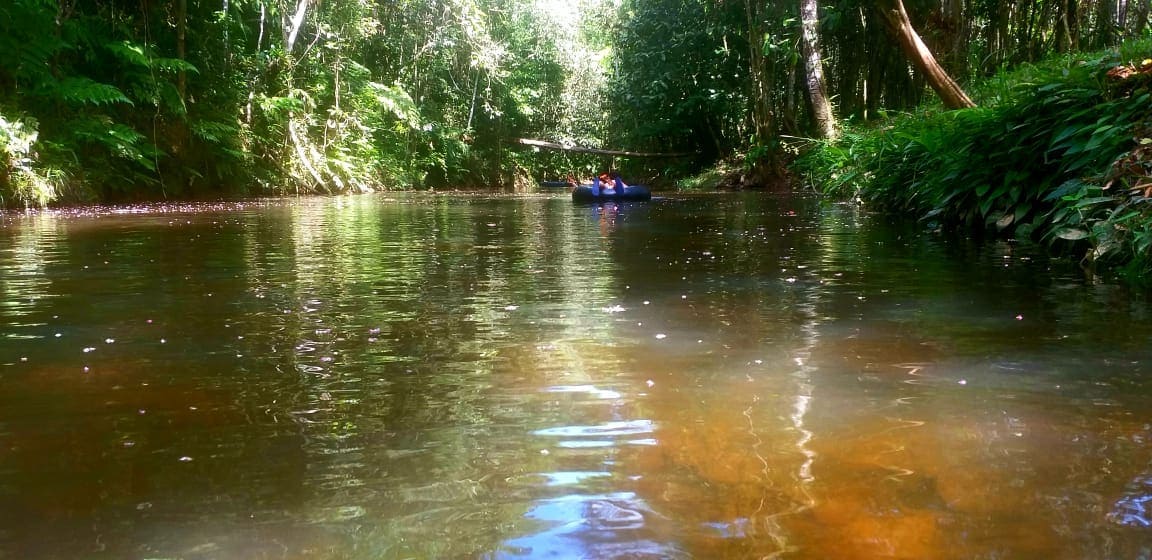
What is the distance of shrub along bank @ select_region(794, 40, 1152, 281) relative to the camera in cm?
545

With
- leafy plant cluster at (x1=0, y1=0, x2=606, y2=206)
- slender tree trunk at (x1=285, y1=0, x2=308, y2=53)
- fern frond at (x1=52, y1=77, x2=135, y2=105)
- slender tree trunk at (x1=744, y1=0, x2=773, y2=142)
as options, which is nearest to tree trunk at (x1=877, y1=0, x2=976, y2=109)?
slender tree trunk at (x1=744, y1=0, x2=773, y2=142)

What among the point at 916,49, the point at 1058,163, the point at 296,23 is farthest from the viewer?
the point at 296,23

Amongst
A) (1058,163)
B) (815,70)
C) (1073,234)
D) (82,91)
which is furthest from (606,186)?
(1073,234)

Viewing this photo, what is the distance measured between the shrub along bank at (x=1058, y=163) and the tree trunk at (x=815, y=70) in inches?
312

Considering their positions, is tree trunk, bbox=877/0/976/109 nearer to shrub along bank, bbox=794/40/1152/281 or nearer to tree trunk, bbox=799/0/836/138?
shrub along bank, bbox=794/40/1152/281

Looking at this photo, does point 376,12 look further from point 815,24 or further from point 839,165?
point 839,165

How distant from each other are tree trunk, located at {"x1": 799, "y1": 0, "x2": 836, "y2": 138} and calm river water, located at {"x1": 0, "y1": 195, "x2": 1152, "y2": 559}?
47.4 feet

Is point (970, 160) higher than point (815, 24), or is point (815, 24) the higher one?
point (815, 24)

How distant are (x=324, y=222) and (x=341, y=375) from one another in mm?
8654

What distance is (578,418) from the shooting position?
8.05ft

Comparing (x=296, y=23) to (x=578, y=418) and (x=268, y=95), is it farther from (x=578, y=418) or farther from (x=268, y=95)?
(x=578, y=418)

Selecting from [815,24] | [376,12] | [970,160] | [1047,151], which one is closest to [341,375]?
[1047,151]

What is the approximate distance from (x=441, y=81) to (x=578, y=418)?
30840 millimetres

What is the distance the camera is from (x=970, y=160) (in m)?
8.36
